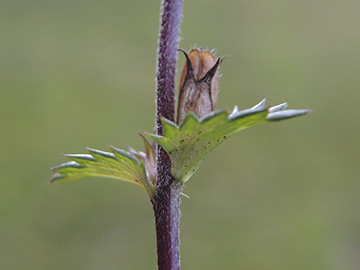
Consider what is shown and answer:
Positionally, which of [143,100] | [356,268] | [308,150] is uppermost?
[143,100]

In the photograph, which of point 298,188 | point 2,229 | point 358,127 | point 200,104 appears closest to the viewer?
point 200,104

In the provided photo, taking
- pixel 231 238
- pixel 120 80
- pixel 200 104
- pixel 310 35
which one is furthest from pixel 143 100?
pixel 200 104

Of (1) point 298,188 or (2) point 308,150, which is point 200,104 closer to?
(1) point 298,188

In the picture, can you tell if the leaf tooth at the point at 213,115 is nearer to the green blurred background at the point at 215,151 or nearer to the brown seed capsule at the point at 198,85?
the brown seed capsule at the point at 198,85

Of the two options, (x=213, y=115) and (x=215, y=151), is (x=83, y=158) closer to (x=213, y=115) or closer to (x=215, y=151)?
(x=213, y=115)

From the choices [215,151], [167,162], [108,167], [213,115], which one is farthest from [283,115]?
[215,151]

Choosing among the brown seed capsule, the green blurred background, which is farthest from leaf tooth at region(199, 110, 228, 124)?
the green blurred background
